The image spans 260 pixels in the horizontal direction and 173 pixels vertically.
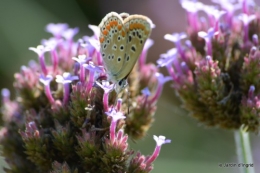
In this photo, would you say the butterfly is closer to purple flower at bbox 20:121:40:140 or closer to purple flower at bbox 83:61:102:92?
purple flower at bbox 83:61:102:92

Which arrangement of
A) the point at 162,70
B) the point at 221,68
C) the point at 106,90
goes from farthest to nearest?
the point at 162,70, the point at 221,68, the point at 106,90

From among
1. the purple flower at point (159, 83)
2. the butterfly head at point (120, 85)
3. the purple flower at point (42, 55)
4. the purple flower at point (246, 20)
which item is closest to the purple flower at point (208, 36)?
the purple flower at point (246, 20)

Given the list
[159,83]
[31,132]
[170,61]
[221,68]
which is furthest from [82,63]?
[221,68]

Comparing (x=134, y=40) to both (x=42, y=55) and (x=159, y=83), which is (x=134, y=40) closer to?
(x=159, y=83)

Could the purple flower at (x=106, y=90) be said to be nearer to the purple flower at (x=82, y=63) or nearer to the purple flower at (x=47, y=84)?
the purple flower at (x=82, y=63)

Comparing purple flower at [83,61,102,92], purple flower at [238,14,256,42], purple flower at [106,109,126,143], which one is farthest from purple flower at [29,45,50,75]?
purple flower at [238,14,256,42]

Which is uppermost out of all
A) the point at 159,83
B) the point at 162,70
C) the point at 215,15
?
the point at 162,70

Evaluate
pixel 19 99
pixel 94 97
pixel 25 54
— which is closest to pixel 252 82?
pixel 94 97
